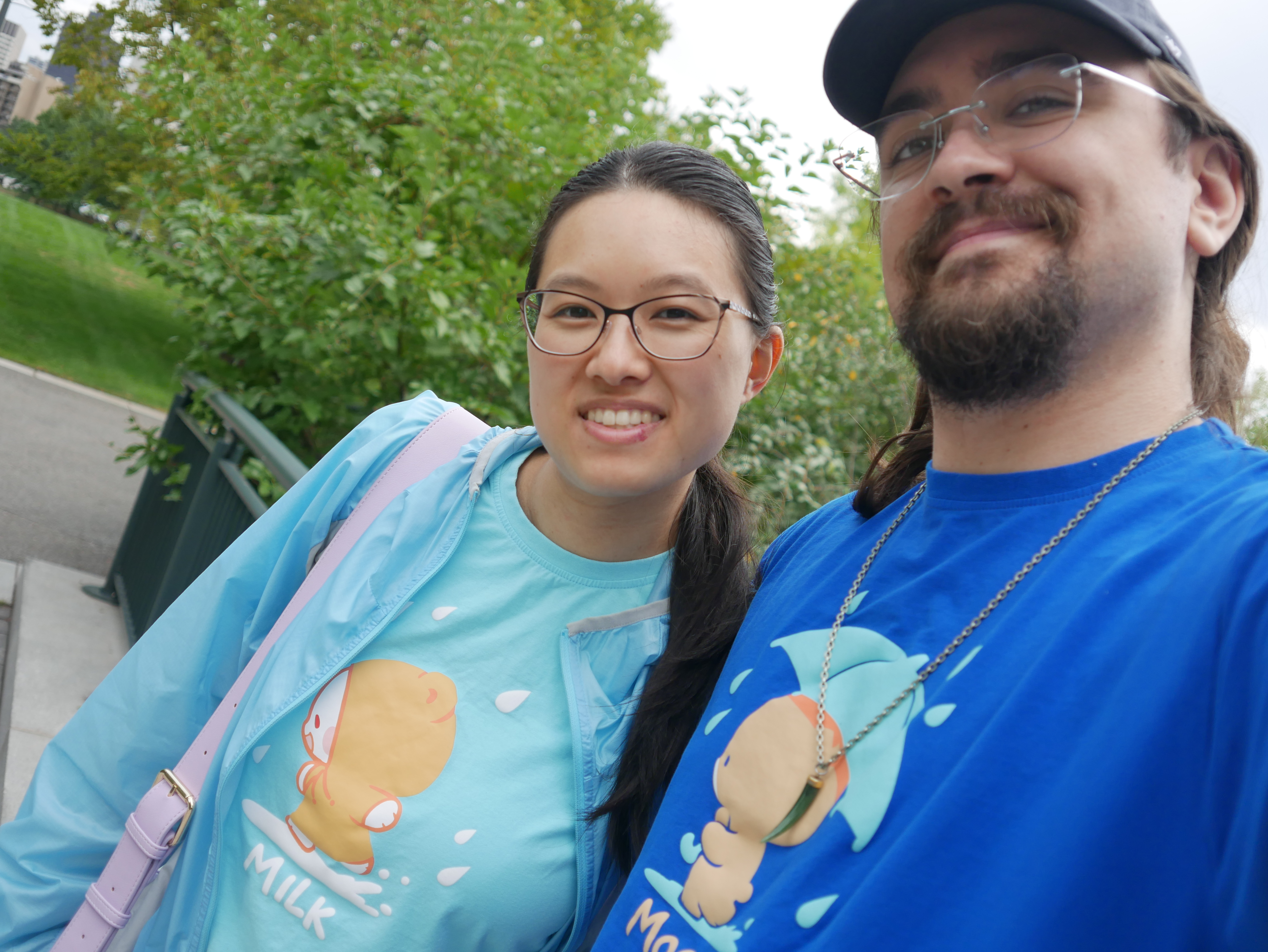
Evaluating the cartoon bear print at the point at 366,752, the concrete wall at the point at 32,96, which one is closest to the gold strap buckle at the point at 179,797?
the cartoon bear print at the point at 366,752

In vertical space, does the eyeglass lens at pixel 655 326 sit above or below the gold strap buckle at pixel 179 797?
above

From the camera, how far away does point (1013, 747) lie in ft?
3.01

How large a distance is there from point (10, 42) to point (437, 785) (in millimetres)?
26120

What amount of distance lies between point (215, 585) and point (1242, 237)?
A: 5.93 feet

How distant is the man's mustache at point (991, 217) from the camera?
1146 millimetres

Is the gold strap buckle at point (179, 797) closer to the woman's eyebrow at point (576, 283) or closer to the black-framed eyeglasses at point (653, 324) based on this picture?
the black-framed eyeglasses at point (653, 324)

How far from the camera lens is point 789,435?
14.4 feet

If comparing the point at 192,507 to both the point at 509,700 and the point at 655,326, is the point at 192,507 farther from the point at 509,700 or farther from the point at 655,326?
the point at 655,326

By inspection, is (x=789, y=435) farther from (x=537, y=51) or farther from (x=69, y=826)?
(x=69, y=826)

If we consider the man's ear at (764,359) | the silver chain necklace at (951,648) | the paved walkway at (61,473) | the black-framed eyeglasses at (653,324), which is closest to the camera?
the silver chain necklace at (951,648)

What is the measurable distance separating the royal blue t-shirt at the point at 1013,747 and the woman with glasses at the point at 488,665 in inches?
9.7

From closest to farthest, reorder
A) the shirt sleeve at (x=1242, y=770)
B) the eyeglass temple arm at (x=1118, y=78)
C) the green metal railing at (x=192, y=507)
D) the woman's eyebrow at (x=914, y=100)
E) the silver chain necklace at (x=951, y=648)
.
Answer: the shirt sleeve at (x=1242, y=770) → the silver chain necklace at (x=951, y=648) → the eyeglass temple arm at (x=1118, y=78) → the woman's eyebrow at (x=914, y=100) → the green metal railing at (x=192, y=507)

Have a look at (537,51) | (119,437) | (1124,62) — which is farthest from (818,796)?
(119,437)

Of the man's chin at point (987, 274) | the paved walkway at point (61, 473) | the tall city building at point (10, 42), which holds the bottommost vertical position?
the paved walkway at point (61, 473)
